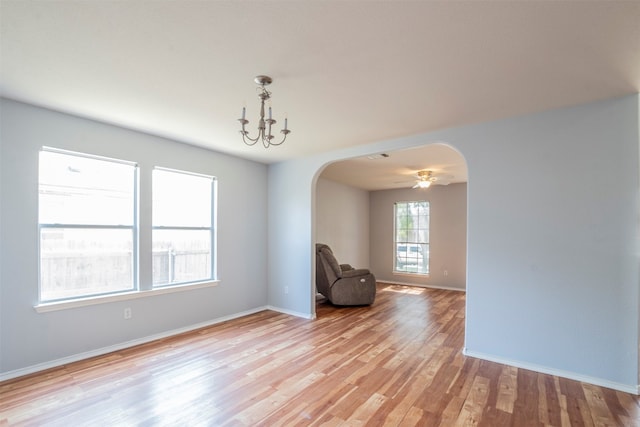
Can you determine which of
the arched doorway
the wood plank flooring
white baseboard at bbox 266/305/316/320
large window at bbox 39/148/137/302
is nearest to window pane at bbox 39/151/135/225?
large window at bbox 39/148/137/302

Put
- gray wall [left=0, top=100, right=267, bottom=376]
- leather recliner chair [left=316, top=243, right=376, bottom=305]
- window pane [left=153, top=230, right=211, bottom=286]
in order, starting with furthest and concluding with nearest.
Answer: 1. leather recliner chair [left=316, top=243, right=376, bottom=305]
2. window pane [left=153, top=230, right=211, bottom=286]
3. gray wall [left=0, top=100, right=267, bottom=376]

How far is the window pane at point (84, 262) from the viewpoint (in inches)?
118

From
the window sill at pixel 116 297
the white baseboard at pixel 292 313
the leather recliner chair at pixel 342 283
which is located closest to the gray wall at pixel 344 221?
the leather recliner chair at pixel 342 283

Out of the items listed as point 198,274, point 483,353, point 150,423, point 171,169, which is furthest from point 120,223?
point 483,353

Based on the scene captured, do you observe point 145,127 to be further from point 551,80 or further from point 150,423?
point 551,80

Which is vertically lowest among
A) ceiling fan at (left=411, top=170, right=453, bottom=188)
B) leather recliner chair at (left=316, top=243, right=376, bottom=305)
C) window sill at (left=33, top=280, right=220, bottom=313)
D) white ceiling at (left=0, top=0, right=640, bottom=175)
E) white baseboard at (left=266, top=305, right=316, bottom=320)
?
white baseboard at (left=266, top=305, right=316, bottom=320)

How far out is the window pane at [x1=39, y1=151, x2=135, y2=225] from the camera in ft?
9.93

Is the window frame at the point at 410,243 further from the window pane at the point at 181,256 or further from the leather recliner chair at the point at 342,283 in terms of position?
the window pane at the point at 181,256

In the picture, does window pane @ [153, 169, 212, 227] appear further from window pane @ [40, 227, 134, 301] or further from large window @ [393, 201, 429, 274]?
large window @ [393, 201, 429, 274]

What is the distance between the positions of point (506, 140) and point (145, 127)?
13.0 ft

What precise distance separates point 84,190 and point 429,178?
5.56m

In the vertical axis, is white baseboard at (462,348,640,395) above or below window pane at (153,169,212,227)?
below

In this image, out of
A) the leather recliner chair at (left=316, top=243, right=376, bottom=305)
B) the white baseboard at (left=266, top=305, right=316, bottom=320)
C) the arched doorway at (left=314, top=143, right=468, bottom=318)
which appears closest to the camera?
the white baseboard at (left=266, top=305, right=316, bottom=320)

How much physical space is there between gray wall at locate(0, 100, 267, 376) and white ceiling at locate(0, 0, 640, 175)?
1.00 feet
